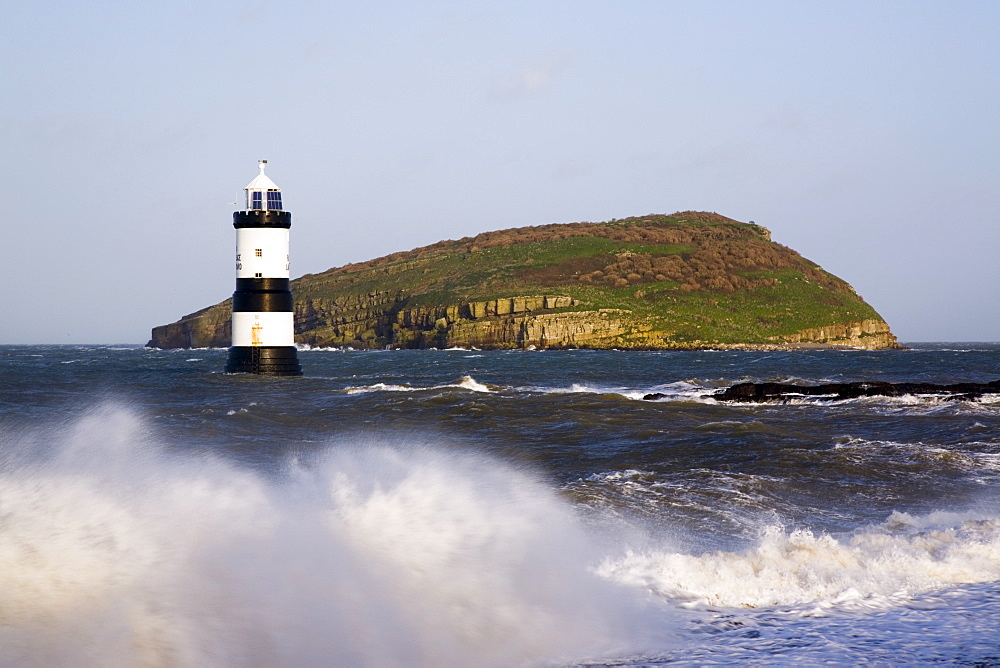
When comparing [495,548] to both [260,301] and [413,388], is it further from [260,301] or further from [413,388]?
[260,301]

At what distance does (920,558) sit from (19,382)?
110ft

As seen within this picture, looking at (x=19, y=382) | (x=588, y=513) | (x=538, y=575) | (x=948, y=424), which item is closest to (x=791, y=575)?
(x=538, y=575)

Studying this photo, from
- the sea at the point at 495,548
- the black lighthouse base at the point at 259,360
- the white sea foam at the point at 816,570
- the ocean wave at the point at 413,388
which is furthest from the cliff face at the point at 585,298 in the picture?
the white sea foam at the point at 816,570

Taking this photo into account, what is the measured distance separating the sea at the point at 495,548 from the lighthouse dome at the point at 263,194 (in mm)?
16746

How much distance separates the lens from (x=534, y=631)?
8.02m

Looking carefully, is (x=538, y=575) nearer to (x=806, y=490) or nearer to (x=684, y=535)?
(x=684, y=535)

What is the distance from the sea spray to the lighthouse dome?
2294 cm

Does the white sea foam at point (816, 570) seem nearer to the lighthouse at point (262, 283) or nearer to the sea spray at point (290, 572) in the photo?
the sea spray at point (290, 572)

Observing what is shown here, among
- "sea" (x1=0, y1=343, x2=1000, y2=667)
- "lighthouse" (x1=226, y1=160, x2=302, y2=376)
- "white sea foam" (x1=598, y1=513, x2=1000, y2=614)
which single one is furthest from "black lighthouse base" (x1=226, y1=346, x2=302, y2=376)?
"white sea foam" (x1=598, y1=513, x2=1000, y2=614)

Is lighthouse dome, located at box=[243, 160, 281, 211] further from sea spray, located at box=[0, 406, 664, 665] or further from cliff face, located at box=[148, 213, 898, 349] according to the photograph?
cliff face, located at box=[148, 213, 898, 349]

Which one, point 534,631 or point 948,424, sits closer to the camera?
point 534,631

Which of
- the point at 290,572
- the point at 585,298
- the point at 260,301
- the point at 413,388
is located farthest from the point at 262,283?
the point at 585,298

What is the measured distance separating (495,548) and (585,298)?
120338 millimetres

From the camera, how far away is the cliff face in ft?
412
